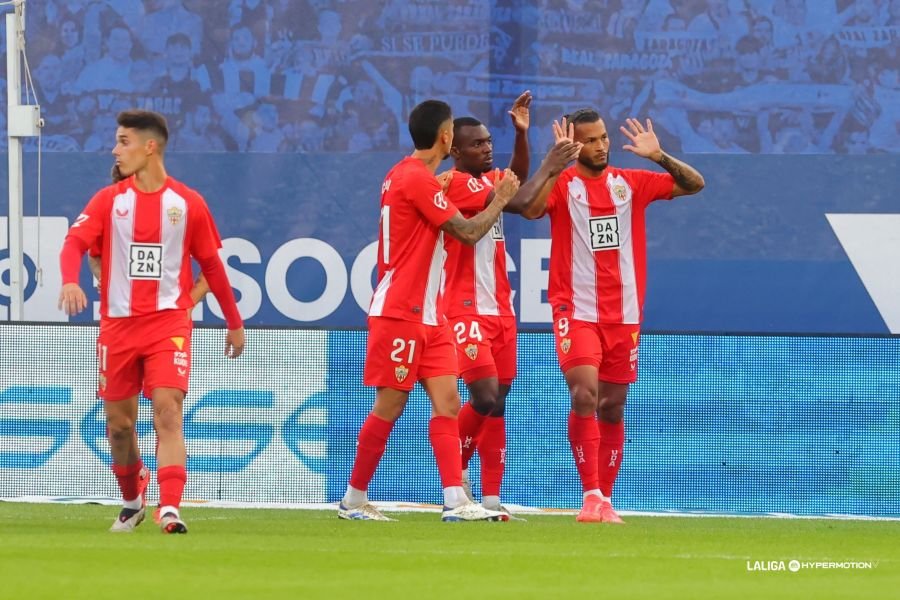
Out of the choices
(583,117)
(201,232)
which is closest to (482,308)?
(583,117)

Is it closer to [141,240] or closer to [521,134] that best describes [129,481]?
[141,240]

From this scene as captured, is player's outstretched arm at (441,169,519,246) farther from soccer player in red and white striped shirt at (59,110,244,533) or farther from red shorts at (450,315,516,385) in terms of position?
soccer player in red and white striped shirt at (59,110,244,533)

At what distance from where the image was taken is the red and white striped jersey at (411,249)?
806cm

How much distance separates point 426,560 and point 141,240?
2.11 meters

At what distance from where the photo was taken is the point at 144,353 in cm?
737

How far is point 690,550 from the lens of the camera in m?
6.86

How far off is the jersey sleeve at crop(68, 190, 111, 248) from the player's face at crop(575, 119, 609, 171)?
2629mm

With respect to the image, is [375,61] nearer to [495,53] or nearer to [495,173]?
[495,53]

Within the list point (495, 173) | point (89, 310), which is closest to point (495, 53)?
point (89, 310)

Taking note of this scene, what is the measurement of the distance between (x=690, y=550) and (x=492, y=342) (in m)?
2.68

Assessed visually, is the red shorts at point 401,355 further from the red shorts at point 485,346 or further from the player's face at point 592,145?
the player's face at point 592,145

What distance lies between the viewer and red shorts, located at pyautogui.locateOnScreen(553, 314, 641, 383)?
28.5ft

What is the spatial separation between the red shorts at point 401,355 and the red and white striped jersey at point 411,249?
5 cm

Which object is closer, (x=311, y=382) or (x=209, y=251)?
(x=209, y=251)
